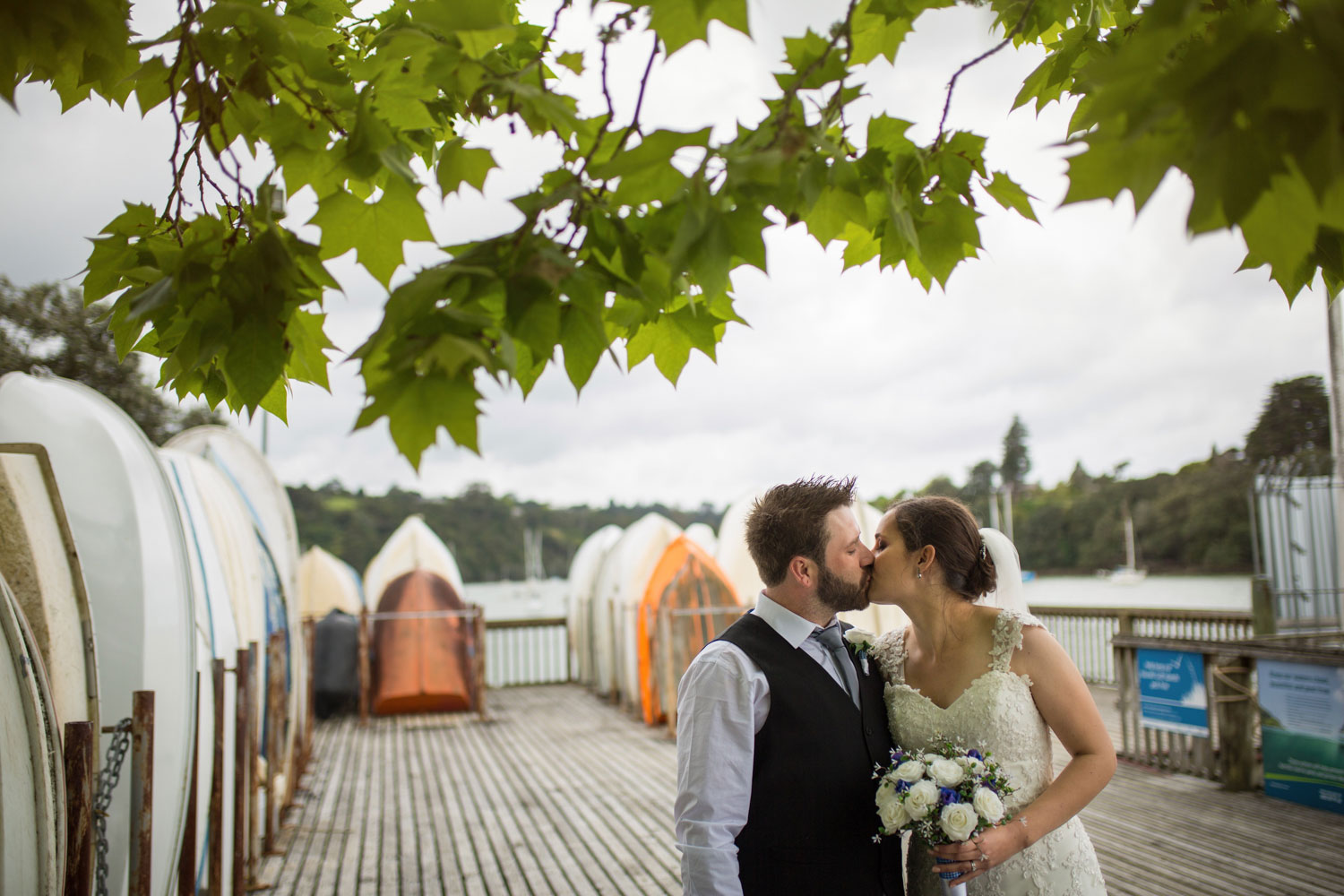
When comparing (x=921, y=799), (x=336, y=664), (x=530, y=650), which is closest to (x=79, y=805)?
(x=921, y=799)

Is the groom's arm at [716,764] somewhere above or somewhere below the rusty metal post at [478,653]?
above

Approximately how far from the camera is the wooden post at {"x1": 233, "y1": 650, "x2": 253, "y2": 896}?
4.29 m

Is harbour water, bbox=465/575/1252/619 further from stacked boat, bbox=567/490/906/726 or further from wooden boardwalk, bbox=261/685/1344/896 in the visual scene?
wooden boardwalk, bbox=261/685/1344/896

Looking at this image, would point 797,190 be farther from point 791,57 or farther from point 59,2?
point 59,2

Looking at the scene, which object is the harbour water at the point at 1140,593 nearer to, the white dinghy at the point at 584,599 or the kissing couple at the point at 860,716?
the white dinghy at the point at 584,599

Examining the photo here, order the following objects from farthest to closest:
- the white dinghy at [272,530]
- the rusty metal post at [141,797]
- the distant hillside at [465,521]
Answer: the distant hillside at [465,521] < the white dinghy at [272,530] < the rusty metal post at [141,797]

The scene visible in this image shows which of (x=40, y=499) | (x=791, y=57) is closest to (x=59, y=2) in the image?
(x=791, y=57)

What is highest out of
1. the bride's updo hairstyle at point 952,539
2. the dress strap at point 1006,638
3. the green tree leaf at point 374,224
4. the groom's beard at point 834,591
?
the green tree leaf at point 374,224

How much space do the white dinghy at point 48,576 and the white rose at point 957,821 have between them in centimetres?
246

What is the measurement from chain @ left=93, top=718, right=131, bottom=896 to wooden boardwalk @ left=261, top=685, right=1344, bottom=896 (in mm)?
2386

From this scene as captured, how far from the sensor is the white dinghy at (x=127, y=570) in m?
3.38

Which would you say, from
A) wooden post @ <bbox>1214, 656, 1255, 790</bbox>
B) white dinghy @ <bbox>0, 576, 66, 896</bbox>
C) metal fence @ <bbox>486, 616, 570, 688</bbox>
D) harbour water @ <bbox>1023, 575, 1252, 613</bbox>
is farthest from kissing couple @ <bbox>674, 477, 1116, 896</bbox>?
metal fence @ <bbox>486, 616, 570, 688</bbox>

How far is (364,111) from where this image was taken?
4.32 feet

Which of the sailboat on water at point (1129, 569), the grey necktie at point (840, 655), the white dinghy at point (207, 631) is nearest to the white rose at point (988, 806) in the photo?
the grey necktie at point (840, 655)
